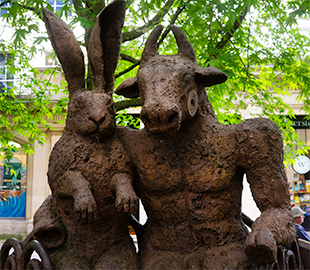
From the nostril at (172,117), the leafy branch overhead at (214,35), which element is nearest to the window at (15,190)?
the leafy branch overhead at (214,35)

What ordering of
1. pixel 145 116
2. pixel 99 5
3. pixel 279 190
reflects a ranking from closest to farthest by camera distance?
pixel 145 116
pixel 279 190
pixel 99 5

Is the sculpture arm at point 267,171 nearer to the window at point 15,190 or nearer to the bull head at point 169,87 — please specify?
the bull head at point 169,87

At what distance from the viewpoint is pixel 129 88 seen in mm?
2188

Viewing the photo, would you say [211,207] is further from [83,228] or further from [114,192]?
[83,228]

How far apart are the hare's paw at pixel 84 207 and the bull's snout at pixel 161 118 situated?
50 cm

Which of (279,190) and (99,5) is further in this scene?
(99,5)

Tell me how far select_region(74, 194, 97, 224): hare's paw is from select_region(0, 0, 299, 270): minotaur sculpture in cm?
2

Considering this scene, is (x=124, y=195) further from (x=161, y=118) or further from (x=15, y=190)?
(x=15, y=190)

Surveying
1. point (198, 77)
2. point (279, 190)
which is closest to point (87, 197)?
point (198, 77)

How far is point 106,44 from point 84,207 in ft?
3.25

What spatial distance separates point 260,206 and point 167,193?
21.1 inches

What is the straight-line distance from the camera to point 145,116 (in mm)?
1854

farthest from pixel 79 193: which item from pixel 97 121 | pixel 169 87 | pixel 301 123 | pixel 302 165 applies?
pixel 302 165

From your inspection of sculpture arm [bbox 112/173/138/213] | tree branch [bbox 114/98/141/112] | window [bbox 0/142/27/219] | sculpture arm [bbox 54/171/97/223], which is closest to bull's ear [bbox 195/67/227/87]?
sculpture arm [bbox 112/173/138/213]
